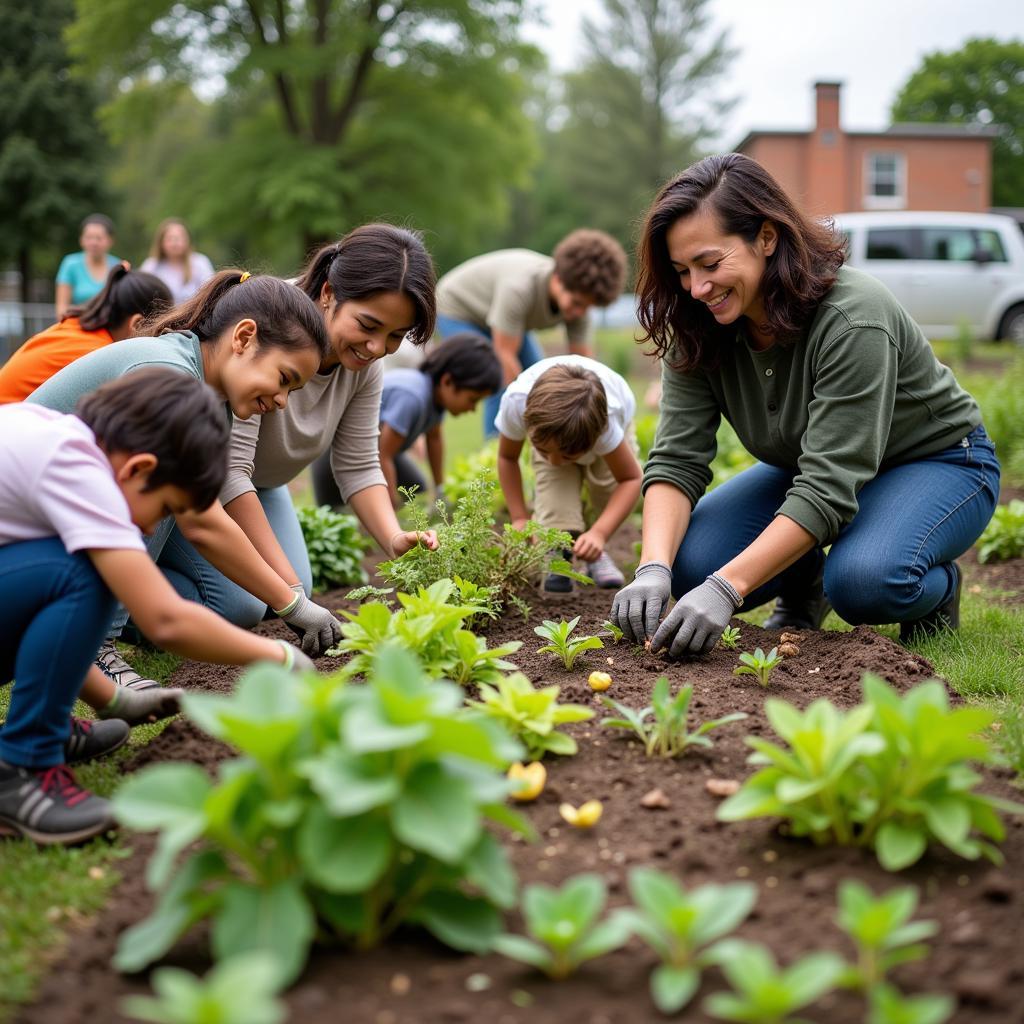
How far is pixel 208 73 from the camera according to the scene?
2095cm

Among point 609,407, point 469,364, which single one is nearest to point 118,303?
point 469,364

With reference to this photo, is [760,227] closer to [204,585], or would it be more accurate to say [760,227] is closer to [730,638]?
[730,638]

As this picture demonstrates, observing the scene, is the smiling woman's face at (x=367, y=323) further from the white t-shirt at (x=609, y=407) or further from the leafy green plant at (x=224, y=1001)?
the leafy green plant at (x=224, y=1001)

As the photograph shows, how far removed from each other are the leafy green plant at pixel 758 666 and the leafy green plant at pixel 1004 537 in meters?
2.35

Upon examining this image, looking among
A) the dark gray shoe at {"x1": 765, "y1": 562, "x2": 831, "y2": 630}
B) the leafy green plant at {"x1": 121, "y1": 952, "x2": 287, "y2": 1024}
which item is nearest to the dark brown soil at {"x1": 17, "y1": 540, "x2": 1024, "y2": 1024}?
the leafy green plant at {"x1": 121, "y1": 952, "x2": 287, "y2": 1024}

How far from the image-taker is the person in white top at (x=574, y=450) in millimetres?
3844

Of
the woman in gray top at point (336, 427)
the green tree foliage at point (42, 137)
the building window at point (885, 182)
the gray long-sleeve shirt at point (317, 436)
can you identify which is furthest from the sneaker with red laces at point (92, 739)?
the building window at point (885, 182)

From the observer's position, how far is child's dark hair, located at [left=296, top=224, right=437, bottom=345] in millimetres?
3254

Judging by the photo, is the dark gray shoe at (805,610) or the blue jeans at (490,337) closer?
the dark gray shoe at (805,610)

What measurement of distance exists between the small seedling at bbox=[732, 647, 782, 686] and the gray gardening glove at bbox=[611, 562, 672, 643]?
1.15ft

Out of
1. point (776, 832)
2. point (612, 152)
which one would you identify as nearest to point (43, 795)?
point (776, 832)

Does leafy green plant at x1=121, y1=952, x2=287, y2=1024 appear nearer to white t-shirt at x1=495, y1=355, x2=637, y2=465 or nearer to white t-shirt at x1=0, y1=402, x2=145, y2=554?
white t-shirt at x1=0, y1=402, x2=145, y2=554

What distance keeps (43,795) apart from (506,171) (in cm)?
2155

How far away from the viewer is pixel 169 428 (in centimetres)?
209
